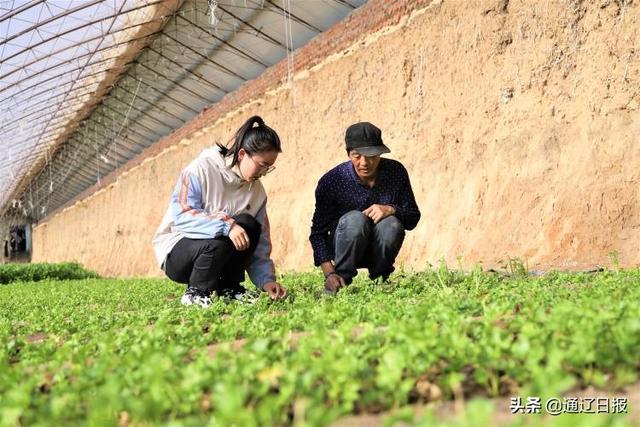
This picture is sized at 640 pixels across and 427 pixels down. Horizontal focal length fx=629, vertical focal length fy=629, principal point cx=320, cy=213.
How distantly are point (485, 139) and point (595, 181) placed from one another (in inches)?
84.5

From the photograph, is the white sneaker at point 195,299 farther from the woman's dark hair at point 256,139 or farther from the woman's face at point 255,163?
the woman's dark hair at point 256,139

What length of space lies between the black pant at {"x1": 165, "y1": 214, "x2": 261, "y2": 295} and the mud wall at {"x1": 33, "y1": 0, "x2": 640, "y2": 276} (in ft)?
12.8

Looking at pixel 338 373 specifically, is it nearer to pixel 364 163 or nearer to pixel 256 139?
pixel 256 139

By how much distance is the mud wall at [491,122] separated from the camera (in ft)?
23.7

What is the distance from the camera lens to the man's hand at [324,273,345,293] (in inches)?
183

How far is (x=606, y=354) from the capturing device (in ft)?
6.16

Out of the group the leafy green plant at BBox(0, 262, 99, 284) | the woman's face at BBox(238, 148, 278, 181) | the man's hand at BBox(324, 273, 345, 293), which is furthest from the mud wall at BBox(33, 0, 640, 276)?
the leafy green plant at BBox(0, 262, 99, 284)

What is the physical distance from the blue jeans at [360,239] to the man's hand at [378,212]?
3 cm

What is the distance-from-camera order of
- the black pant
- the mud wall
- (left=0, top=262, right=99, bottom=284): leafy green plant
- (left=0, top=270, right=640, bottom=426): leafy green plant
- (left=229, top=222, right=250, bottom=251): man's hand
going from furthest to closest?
(left=0, top=262, right=99, bottom=284): leafy green plant, the mud wall, the black pant, (left=229, top=222, right=250, bottom=251): man's hand, (left=0, top=270, right=640, bottom=426): leafy green plant

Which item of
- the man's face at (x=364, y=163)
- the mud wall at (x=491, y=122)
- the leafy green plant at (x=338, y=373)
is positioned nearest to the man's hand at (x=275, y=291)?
the man's face at (x=364, y=163)

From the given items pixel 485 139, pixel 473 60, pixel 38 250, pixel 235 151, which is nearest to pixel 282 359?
pixel 235 151

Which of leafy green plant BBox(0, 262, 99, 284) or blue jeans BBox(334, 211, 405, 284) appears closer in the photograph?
blue jeans BBox(334, 211, 405, 284)

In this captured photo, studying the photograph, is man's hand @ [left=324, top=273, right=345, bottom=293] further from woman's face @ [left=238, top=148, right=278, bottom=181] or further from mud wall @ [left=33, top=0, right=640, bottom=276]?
mud wall @ [left=33, top=0, right=640, bottom=276]

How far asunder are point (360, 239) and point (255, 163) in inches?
37.6
